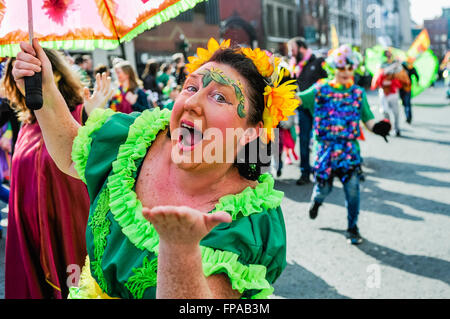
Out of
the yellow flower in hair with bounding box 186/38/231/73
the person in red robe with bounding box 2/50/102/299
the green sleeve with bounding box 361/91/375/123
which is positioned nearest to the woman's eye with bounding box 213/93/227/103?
the yellow flower in hair with bounding box 186/38/231/73

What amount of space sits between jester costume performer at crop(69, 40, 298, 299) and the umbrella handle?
0.22 m

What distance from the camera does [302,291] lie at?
3557mm

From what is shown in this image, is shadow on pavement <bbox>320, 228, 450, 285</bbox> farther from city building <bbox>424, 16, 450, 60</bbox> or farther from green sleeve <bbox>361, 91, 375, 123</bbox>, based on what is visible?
city building <bbox>424, 16, 450, 60</bbox>

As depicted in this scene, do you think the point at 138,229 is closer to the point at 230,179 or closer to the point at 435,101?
the point at 230,179

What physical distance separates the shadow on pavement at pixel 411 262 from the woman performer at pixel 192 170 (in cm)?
265

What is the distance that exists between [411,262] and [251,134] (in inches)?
115

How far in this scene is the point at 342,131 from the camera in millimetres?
4398

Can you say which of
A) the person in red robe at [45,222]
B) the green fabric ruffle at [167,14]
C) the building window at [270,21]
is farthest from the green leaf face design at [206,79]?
the building window at [270,21]

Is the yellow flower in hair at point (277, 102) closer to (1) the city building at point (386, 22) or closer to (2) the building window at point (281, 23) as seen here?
(2) the building window at point (281, 23)

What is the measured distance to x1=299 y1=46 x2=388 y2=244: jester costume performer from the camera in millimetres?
4375

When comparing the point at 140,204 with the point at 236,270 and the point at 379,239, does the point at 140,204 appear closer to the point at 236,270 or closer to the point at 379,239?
the point at 236,270

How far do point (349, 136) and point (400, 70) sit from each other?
6.29 meters

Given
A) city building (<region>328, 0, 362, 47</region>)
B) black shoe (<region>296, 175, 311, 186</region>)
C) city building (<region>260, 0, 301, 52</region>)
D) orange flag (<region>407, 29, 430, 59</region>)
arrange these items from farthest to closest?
city building (<region>328, 0, 362, 47</region>), city building (<region>260, 0, 301, 52</region>), orange flag (<region>407, 29, 430, 59</region>), black shoe (<region>296, 175, 311, 186</region>)
